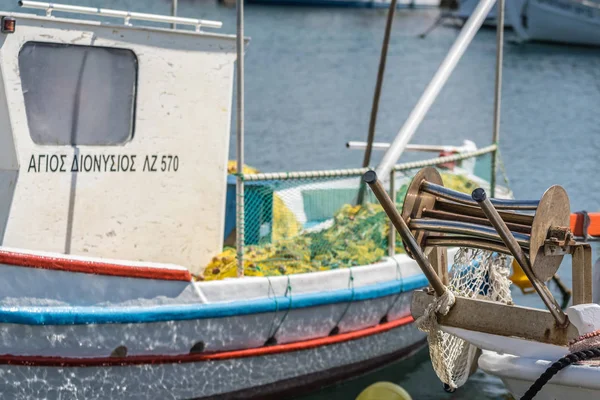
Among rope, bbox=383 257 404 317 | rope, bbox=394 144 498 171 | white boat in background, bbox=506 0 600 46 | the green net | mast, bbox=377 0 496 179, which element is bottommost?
rope, bbox=383 257 404 317

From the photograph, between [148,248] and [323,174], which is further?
[323,174]

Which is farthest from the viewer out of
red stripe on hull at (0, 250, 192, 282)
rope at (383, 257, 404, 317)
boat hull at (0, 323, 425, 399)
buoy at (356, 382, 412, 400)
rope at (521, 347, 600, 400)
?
rope at (383, 257, 404, 317)

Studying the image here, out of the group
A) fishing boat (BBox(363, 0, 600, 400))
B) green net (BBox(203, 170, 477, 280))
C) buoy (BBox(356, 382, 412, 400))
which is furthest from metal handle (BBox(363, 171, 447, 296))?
green net (BBox(203, 170, 477, 280))

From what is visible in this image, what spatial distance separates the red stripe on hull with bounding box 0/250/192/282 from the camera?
262 inches

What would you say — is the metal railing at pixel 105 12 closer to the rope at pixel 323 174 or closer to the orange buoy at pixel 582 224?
the rope at pixel 323 174

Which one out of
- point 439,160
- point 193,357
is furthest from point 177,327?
point 439,160

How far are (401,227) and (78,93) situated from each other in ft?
10.2

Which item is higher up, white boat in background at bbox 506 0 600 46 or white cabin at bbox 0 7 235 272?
white boat in background at bbox 506 0 600 46

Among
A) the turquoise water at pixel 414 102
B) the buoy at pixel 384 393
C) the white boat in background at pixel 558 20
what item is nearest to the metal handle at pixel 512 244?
the buoy at pixel 384 393

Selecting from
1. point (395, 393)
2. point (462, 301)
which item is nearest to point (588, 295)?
point (462, 301)

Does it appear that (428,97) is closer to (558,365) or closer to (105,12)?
(105,12)

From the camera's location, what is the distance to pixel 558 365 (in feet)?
17.5

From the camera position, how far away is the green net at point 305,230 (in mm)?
8344

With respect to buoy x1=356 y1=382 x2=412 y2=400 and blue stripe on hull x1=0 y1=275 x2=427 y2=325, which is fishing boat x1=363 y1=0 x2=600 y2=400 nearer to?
buoy x1=356 y1=382 x2=412 y2=400
